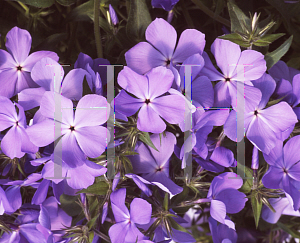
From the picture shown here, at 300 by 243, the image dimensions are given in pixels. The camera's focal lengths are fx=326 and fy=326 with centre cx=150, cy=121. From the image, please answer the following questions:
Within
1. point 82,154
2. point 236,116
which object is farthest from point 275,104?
point 82,154

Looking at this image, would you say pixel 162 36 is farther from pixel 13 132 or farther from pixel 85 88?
pixel 13 132

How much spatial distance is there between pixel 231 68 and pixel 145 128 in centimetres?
17

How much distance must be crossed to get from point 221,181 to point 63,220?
0.33m

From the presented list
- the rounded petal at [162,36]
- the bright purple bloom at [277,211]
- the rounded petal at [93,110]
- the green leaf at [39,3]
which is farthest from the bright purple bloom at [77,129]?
the bright purple bloom at [277,211]

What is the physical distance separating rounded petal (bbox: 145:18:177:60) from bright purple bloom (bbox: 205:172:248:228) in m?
0.21

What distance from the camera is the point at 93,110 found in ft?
1.48

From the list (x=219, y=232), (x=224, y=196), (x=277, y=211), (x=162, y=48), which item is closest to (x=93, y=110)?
(x=162, y=48)

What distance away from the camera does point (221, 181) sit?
522 millimetres

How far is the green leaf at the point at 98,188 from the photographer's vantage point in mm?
511

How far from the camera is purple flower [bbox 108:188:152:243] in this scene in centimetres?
48

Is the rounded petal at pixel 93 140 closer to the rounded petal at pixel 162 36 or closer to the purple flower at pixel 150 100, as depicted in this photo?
the purple flower at pixel 150 100

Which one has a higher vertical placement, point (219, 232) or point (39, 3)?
point (39, 3)

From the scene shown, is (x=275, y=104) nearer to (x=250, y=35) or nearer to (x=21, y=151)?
(x=250, y=35)

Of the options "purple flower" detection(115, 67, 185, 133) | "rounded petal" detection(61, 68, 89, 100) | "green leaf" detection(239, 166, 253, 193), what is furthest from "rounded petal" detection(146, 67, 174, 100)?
"green leaf" detection(239, 166, 253, 193)
